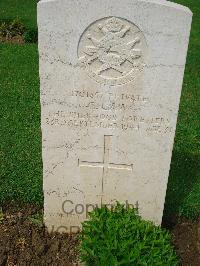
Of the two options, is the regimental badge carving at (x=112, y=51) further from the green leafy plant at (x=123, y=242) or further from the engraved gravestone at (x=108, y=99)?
the green leafy plant at (x=123, y=242)

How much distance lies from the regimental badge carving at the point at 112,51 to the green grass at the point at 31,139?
1.81 metres

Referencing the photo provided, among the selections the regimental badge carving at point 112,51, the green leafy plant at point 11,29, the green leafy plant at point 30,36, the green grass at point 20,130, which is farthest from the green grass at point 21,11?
the regimental badge carving at point 112,51

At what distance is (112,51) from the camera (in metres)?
3.32

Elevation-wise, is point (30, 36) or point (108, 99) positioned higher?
point (30, 36)

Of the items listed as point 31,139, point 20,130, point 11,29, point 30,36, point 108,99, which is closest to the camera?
point 108,99

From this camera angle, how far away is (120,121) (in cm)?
362

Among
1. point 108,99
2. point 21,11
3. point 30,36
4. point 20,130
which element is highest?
point 21,11

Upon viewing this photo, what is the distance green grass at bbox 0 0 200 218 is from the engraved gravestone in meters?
0.71

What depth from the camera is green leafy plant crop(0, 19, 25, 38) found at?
36.4 ft

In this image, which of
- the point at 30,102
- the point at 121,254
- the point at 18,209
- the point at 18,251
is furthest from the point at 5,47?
the point at 121,254

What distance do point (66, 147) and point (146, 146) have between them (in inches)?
26.8

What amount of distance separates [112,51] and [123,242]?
144 centimetres

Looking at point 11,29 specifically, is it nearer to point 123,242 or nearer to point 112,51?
point 112,51

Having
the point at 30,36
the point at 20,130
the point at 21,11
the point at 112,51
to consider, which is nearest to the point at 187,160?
the point at 20,130
